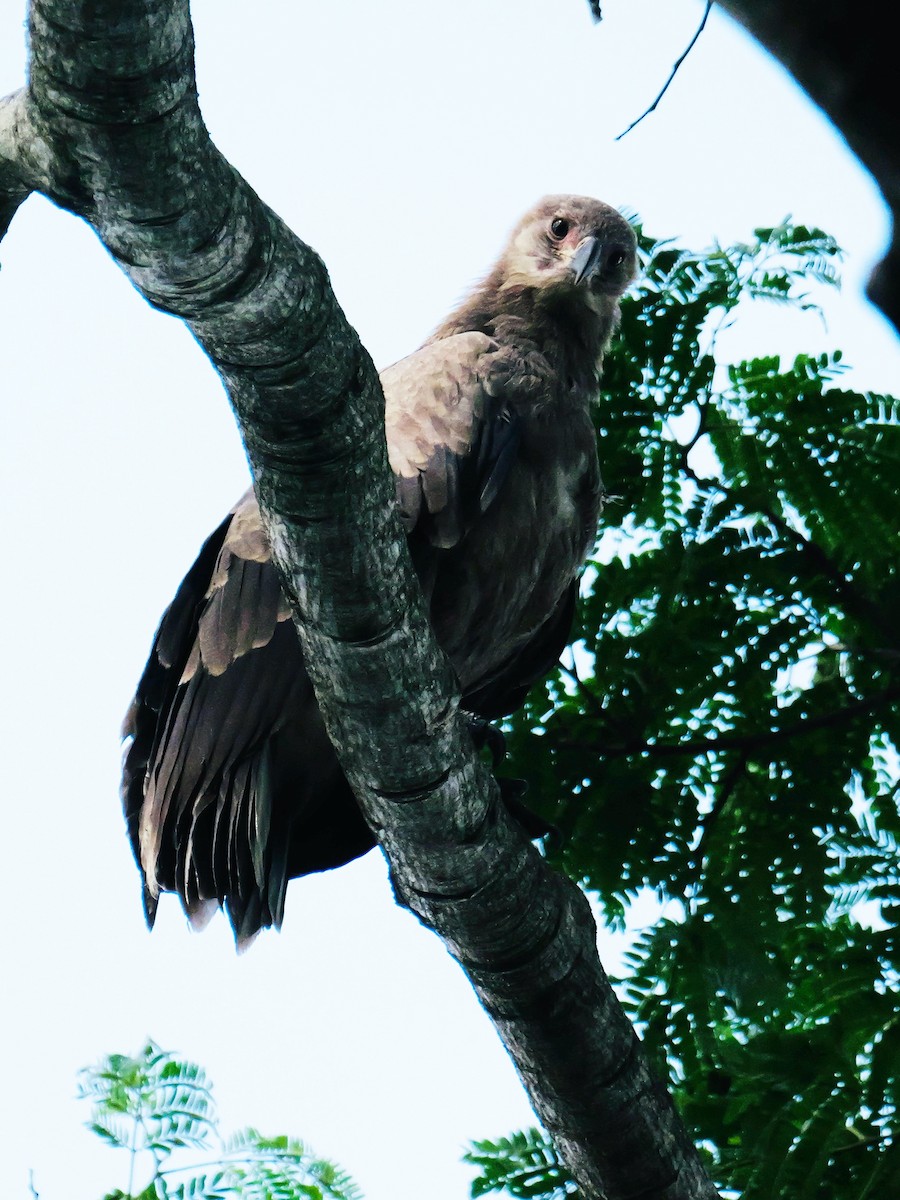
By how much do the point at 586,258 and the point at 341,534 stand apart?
2863 millimetres

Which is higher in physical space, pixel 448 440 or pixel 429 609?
pixel 448 440

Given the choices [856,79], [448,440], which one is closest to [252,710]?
[448,440]

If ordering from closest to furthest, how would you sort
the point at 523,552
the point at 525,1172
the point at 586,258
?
the point at 525,1172, the point at 523,552, the point at 586,258

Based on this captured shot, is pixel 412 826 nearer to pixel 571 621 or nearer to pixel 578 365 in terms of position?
pixel 571 621

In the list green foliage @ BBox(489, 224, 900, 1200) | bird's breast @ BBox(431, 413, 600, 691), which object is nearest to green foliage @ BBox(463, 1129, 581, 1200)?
green foliage @ BBox(489, 224, 900, 1200)

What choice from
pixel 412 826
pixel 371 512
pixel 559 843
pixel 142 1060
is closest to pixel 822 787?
pixel 559 843

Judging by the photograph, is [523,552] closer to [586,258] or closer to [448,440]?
[448,440]

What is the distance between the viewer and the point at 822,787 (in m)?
4.18

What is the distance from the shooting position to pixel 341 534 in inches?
109

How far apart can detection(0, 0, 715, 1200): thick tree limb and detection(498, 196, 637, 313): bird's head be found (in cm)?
252

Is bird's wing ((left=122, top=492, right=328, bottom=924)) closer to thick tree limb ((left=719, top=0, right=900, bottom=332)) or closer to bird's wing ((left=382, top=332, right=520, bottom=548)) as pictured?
bird's wing ((left=382, top=332, right=520, bottom=548))

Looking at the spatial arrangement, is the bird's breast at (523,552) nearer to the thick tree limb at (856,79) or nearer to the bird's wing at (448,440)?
the bird's wing at (448,440)

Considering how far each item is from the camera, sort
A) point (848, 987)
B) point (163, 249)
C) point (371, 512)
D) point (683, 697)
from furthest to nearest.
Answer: point (683, 697), point (848, 987), point (371, 512), point (163, 249)

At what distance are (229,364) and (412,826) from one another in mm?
1157
